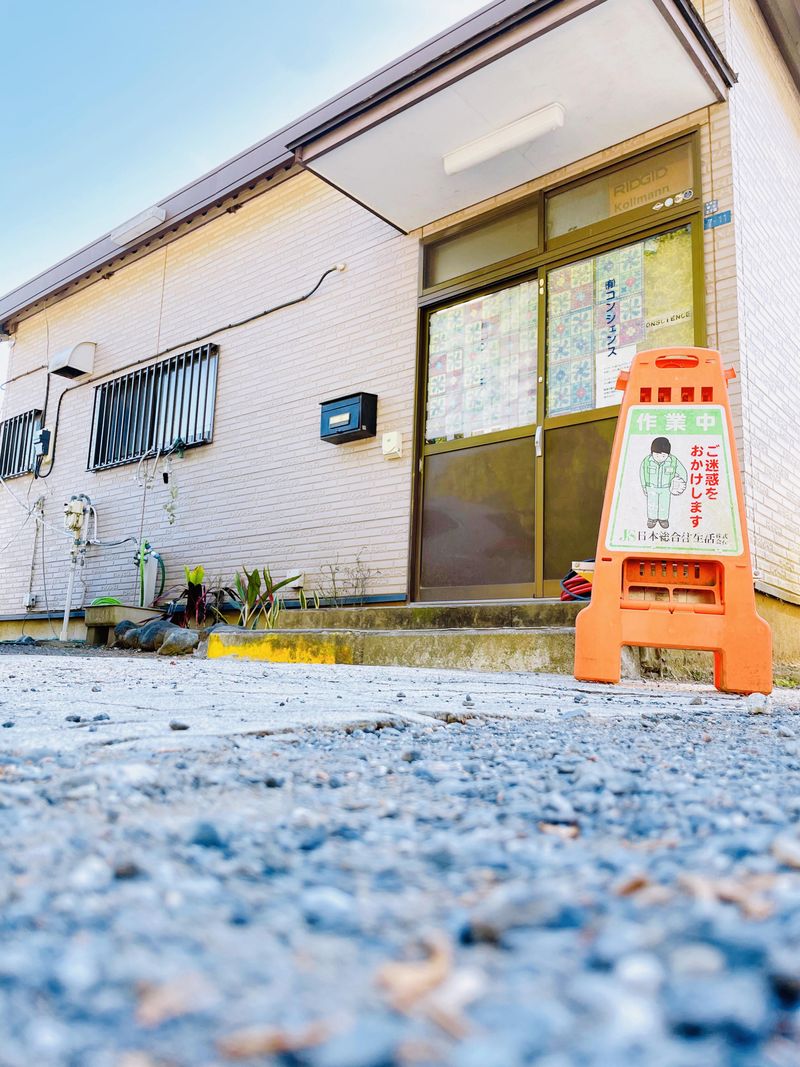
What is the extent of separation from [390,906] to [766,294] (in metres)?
5.17

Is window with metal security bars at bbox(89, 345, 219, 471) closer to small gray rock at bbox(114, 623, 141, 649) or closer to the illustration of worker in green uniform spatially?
small gray rock at bbox(114, 623, 141, 649)

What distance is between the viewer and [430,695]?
224 cm

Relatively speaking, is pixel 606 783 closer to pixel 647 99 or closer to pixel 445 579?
pixel 445 579

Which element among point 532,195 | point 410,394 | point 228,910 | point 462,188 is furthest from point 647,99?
point 228,910

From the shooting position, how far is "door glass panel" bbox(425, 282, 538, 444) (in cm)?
526

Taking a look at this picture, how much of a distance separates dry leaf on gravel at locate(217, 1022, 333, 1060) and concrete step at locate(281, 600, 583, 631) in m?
3.31

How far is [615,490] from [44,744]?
2.21m

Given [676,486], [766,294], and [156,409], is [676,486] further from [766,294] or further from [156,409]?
[156,409]

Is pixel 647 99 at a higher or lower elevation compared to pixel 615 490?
higher

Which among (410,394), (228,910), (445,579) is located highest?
(410,394)

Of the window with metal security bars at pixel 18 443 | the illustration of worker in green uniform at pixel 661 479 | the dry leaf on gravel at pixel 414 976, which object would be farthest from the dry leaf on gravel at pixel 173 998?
the window with metal security bars at pixel 18 443

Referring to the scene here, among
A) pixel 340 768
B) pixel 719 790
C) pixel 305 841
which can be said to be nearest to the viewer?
pixel 305 841

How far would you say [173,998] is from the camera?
1.49 ft

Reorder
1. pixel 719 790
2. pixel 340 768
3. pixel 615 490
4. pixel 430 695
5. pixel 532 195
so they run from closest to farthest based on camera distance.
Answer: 1. pixel 719 790
2. pixel 340 768
3. pixel 430 695
4. pixel 615 490
5. pixel 532 195
